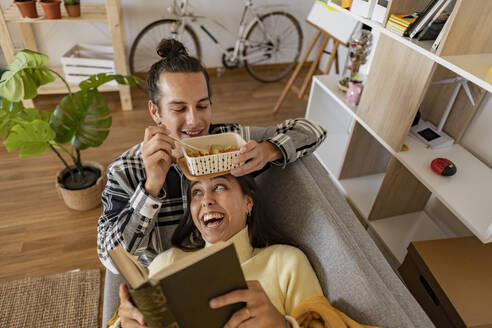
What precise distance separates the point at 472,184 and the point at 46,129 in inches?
81.9

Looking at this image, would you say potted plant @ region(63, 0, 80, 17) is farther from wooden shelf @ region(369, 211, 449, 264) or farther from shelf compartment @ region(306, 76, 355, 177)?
wooden shelf @ region(369, 211, 449, 264)

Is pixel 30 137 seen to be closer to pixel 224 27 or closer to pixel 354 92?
pixel 354 92

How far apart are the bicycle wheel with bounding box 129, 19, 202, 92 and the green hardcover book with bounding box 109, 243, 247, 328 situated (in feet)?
10.2

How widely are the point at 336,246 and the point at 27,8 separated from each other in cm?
282

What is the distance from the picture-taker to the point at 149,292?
569 mm

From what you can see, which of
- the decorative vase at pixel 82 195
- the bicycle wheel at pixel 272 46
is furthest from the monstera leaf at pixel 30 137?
the bicycle wheel at pixel 272 46

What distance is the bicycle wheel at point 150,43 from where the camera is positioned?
334 centimetres

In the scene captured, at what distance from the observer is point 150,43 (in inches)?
139

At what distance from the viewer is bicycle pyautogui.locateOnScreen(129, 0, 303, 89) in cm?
335

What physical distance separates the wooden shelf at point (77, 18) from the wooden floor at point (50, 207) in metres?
0.81

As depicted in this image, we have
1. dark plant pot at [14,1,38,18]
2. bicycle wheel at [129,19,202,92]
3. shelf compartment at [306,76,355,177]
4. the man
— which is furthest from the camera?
bicycle wheel at [129,19,202,92]

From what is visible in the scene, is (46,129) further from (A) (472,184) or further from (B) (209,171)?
(A) (472,184)

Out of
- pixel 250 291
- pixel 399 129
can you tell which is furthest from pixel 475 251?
pixel 250 291

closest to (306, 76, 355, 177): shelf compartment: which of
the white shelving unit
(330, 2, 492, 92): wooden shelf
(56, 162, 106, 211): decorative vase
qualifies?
the white shelving unit
